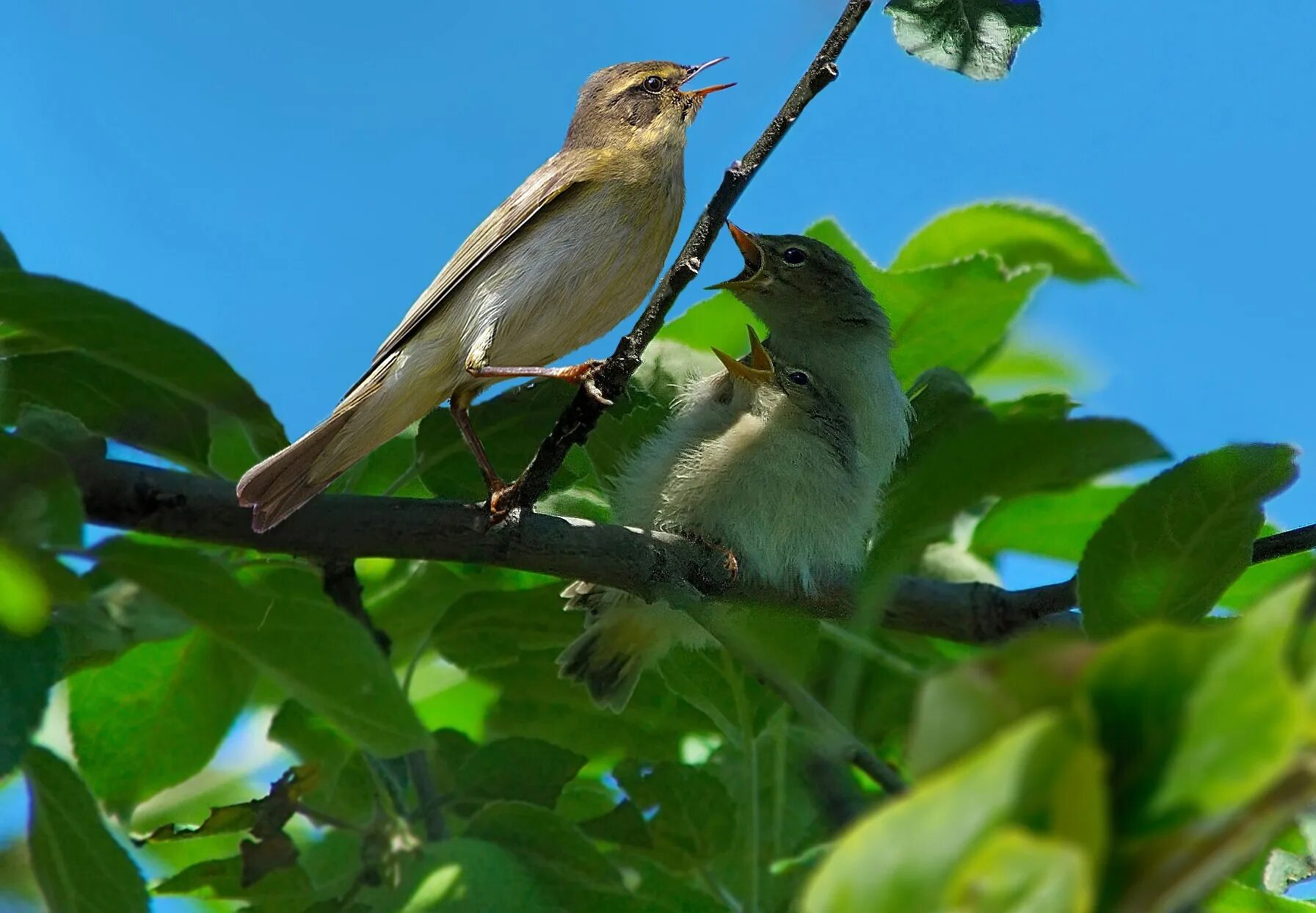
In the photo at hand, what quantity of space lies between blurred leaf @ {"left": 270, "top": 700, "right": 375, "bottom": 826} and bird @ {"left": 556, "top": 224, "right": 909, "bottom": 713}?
447 millimetres

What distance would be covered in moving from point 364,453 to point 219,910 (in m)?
1.11

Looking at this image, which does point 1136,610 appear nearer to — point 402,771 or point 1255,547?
point 1255,547

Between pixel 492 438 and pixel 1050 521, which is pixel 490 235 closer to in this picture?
pixel 492 438

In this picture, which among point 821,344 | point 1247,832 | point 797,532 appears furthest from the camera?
point 821,344

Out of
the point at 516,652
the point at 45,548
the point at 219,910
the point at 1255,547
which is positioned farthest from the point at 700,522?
the point at 45,548

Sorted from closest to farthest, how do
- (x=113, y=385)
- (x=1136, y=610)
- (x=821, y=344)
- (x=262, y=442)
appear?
(x=1136, y=610) → (x=113, y=385) → (x=262, y=442) → (x=821, y=344)

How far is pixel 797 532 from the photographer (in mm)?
2762

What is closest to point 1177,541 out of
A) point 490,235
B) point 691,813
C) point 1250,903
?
point 1250,903

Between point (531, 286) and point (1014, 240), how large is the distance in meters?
1.11

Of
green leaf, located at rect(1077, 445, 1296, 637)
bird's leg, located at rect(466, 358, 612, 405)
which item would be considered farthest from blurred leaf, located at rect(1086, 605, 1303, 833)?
bird's leg, located at rect(466, 358, 612, 405)

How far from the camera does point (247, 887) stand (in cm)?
215

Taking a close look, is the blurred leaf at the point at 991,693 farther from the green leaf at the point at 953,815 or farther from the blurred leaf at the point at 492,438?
the blurred leaf at the point at 492,438

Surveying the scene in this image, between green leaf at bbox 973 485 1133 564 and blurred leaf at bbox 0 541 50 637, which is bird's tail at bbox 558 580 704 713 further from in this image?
blurred leaf at bbox 0 541 50 637

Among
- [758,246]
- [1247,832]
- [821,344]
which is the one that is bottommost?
[1247,832]
